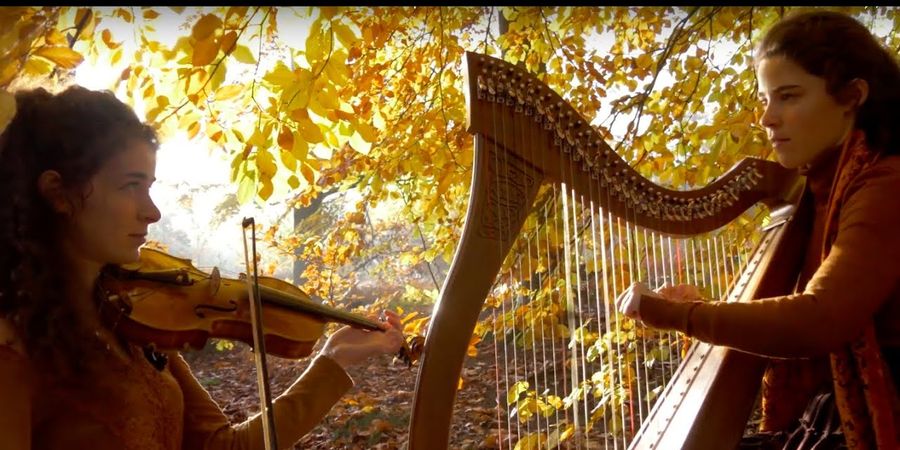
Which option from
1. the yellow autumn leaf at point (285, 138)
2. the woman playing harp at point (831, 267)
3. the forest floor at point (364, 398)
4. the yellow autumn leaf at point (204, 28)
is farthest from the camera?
the forest floor at point (364, 398)

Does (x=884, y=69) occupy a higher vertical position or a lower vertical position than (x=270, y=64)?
lower

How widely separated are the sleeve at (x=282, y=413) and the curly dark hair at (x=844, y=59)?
968mm

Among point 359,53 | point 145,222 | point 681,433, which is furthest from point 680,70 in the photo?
point 145,222

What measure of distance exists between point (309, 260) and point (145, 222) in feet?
5.27

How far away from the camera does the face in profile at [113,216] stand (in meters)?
1.07

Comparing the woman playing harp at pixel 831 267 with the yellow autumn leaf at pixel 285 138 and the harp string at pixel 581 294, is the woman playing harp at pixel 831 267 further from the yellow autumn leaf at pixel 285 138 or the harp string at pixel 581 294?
the yellow autumn leaf at pixel 285 138

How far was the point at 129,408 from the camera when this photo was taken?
3.45 feet

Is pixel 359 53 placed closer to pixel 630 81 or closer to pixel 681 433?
pixel 630 81

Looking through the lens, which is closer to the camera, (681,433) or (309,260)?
(681,433)

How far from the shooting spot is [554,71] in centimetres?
257

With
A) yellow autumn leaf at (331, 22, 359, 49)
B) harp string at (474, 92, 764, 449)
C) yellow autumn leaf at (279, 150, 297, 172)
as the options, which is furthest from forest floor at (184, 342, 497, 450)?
yellow autumn leaf at (331, 22, 359, 49)

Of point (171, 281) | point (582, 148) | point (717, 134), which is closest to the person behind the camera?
point (171, 281)

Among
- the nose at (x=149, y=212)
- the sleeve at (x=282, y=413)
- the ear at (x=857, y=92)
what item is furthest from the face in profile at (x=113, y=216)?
the ear at (x=857, y=92)

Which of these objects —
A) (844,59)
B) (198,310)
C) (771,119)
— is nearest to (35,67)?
(198,310)
